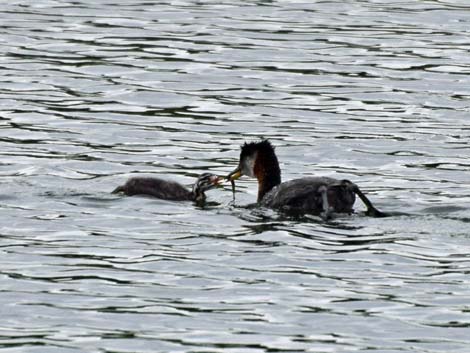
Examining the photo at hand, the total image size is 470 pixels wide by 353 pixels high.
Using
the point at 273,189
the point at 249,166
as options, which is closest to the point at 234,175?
the point at 249,166

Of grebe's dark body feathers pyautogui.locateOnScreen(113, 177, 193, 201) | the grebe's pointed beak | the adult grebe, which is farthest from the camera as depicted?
the grebe's pointed beak

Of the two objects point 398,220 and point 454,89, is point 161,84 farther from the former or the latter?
point 398,220

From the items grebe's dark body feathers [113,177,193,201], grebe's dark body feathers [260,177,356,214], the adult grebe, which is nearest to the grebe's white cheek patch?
A: the adult grebe

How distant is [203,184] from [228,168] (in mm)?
1651

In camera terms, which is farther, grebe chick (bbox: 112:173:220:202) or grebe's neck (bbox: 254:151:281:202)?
grebe's neck (bbox: 254:151:281:202)

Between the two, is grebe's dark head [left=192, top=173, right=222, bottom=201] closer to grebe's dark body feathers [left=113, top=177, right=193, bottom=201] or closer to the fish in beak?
grebe's dark body feathers [left=113, top=177, right=193, bottom=201]

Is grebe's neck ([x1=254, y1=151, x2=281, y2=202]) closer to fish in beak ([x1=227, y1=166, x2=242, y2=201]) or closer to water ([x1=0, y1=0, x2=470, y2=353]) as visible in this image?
fish in beak ([x1=227, y1=166, x2=242, y2=201])

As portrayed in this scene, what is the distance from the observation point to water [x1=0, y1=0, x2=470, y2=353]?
1230 centimetres

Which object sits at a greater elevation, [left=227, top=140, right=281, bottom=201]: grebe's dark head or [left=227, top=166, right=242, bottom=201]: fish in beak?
[left=227, top=140, right=281, bottom=201]: grebe's dark head

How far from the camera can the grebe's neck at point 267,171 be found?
56.9ft

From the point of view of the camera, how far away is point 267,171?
17.3 metres

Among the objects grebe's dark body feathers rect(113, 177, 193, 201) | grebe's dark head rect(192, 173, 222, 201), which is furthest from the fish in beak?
grebe's dark body feathers rect(113, 177, 193, 201)

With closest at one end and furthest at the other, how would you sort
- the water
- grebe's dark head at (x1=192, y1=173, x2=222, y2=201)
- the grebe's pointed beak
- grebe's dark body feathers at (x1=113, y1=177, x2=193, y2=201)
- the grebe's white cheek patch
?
the water
grebe's dark body feathers at (x1=113, y1=177, x2=193, y2=201)
grebe's dark head at (x1=192, y1=173, x2=222, y2=201)
the grebe's white cheek patch
the grebe's pointed beak

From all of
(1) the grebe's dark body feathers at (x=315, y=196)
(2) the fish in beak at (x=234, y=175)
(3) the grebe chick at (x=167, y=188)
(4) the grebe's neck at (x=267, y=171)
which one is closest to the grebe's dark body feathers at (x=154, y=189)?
(3) the grebe chick at (x=167, y=188)
